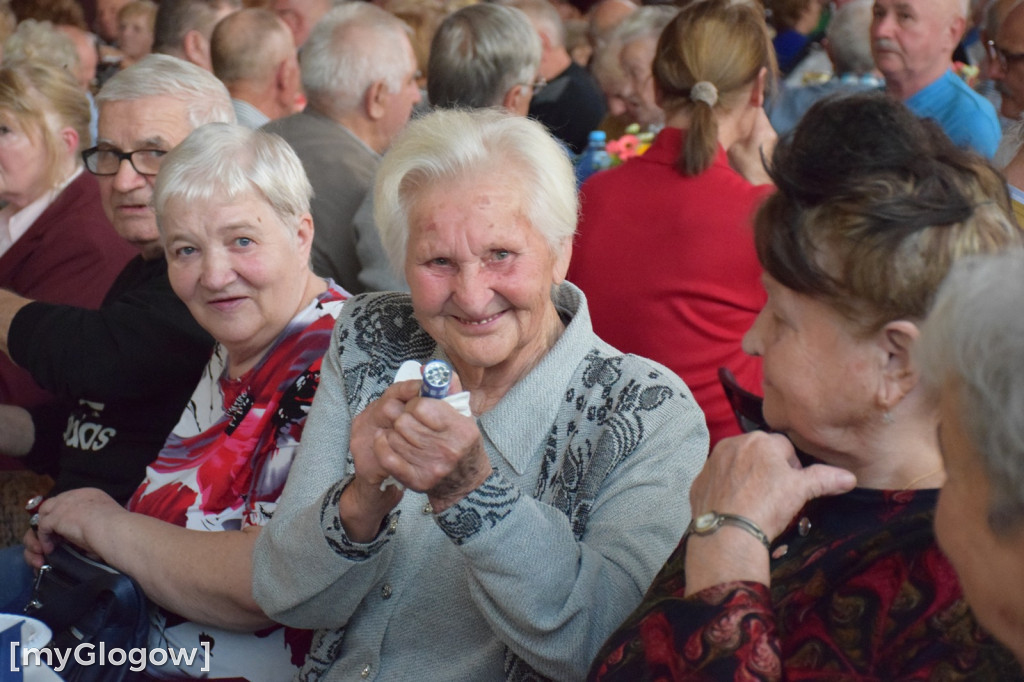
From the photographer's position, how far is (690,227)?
292 centimetres

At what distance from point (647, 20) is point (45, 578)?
3739 millimetres

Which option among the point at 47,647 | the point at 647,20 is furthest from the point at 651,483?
the point at 647,20

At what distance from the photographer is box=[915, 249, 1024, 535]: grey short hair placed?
0.90m

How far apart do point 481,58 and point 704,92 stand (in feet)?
3.94

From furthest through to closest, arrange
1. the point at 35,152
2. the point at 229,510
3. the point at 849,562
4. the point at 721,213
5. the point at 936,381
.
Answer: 1. the point at 35,152
2. the point at 721,213
3. the point at 229,510
4. the point at 849,562
5. the point at 936,381

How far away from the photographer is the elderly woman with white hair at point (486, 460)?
5.35ft

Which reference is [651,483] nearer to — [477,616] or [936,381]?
[477,616]

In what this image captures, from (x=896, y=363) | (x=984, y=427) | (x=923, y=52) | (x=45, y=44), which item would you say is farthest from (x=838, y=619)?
(x=45, y=44)

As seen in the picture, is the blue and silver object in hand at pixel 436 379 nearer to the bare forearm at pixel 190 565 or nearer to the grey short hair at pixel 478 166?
the grey short hair at pixel 478 166

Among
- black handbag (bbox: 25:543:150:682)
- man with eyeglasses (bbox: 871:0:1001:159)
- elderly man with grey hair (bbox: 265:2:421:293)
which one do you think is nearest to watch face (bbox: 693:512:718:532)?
black handbag (bbox: 25:543:150:682)

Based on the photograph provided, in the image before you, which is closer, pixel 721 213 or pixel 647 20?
pixel 721 213

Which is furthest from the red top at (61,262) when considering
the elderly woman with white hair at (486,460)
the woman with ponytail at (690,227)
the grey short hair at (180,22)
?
the grey short hair at (180,22)

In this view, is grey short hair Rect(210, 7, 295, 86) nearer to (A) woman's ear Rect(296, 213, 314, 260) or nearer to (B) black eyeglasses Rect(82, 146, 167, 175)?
(B) black eyeglasses Rect(82, 146, 167, 175)

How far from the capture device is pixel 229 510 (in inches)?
86.3
